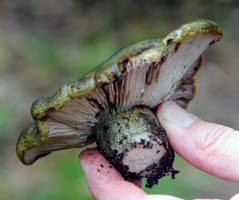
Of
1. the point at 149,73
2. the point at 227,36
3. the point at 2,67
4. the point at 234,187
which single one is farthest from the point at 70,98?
the point at 227,36

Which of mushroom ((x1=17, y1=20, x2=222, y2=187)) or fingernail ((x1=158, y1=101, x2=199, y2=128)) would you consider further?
fingernail ((x1=158, y1=101, x2=199, y2=128))

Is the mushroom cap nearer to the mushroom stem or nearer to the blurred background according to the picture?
the mushroom stem

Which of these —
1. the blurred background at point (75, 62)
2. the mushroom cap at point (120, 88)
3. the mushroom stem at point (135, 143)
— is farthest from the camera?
the blurred background at point (75, 62)

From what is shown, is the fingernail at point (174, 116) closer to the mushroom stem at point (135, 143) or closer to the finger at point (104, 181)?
the mushroom stem at point (135, 143)

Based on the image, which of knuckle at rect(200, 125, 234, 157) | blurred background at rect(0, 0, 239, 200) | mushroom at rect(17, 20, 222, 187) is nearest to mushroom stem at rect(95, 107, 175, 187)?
mushroom at rect(17, 20, 222, 187)

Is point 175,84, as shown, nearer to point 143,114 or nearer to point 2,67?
point 143,114

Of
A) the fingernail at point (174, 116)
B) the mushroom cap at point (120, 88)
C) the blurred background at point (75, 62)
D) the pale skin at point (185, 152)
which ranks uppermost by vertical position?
the mushroom cap at point (120, 88)

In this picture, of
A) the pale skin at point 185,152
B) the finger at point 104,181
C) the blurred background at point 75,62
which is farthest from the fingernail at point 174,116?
the blurred background at point 75,62

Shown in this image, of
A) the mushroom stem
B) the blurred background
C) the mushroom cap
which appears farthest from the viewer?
the blurred background
